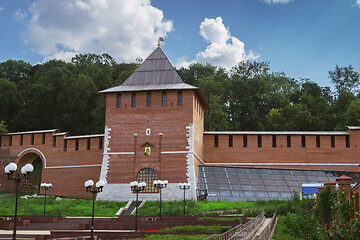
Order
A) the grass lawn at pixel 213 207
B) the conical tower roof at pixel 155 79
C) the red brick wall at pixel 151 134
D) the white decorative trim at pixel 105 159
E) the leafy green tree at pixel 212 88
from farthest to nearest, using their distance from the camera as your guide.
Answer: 1. the leafy green tree at pixel 212 88
2. the conical tower roof at pixel 155 79
3. the white decorative trim at pixel 105 159
4. the red brick wall at pixel 151 134
5. the grass lawn at pixel 213 207

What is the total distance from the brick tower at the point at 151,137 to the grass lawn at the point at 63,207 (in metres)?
1.97

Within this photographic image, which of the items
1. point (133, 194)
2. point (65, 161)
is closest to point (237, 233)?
point (133, 194)

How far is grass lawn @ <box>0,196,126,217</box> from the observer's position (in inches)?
1048

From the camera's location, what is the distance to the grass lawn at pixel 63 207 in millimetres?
26625

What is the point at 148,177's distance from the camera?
100ft

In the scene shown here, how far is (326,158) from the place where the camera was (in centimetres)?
3291

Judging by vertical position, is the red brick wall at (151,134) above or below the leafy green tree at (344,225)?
above

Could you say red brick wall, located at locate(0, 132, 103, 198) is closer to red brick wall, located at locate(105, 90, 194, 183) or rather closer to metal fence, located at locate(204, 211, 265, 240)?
red brick wall, located at locate(105, 90, 194, 183)

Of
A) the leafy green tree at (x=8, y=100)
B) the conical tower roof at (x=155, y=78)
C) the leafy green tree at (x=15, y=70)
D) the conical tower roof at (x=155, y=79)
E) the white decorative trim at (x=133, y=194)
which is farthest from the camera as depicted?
the leafy green tree at (x=15, y=70)

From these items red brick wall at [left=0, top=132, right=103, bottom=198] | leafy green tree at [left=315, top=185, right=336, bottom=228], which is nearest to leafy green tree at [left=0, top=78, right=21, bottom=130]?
red brick wall at [left=0, top=132, right=103, bottom=198]

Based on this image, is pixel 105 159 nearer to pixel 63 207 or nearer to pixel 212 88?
pixel 63 207

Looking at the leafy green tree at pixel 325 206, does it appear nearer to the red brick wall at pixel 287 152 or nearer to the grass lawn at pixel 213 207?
the grass lawn at pixel 213 207

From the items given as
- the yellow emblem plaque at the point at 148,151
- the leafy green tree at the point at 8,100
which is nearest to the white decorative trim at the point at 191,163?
the yellow emblem plaque at the point at 148,151

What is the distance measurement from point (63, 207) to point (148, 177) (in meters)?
5.85
